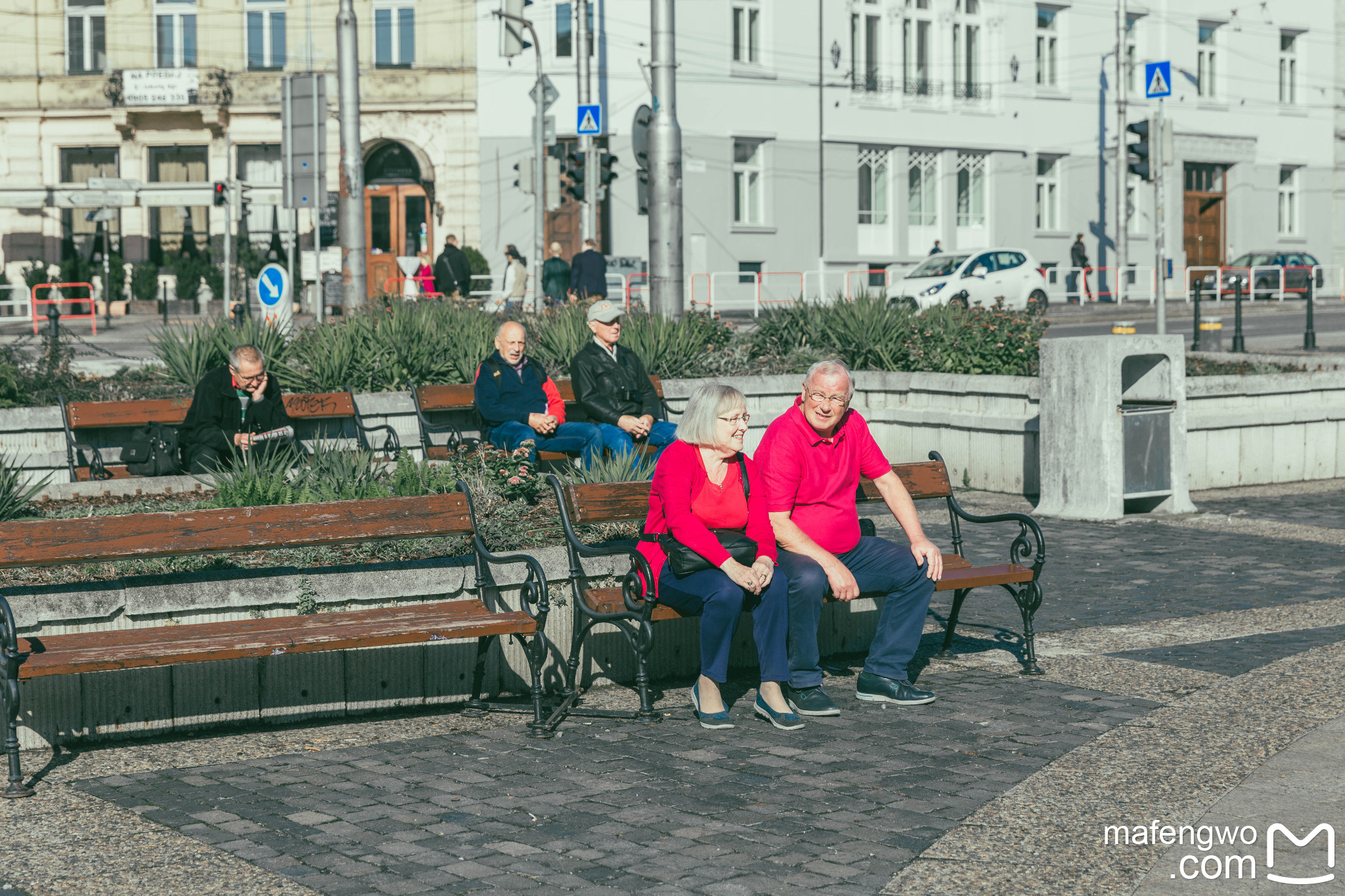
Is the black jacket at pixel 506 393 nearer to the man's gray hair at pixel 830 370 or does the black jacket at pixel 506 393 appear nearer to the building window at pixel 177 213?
the man's gray hair at pixel 830 370

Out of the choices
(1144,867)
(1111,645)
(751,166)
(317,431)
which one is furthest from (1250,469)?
(751,166)

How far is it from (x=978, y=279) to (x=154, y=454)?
24613mm

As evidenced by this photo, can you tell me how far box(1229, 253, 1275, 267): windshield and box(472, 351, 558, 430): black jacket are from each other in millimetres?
36431


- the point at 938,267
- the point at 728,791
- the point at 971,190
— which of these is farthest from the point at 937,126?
the point at 728,791

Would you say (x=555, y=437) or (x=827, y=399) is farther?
(x=555, y=437)

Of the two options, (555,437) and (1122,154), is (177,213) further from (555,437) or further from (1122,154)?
(555,437)

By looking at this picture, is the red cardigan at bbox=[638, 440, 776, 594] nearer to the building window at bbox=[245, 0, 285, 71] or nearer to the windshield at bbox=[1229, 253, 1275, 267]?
the building window at bbox=[245, 0, 285, 71]

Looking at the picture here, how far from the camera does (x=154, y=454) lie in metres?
9.72

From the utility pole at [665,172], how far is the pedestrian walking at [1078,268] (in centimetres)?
2212

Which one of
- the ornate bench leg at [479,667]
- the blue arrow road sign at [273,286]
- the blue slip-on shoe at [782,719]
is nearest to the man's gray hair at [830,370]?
the blue slip-on shoe at [782,719]

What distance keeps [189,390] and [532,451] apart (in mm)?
3735

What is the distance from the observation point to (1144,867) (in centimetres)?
457

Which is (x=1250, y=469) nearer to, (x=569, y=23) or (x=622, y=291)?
(x=622, y=291)

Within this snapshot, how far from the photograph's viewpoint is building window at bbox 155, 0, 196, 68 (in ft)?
125
